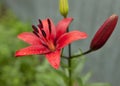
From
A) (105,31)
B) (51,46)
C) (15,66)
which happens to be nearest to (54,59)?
(51,46)

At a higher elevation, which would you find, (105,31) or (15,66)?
(105,31)

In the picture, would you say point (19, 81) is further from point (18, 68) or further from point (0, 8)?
point (0, 8)

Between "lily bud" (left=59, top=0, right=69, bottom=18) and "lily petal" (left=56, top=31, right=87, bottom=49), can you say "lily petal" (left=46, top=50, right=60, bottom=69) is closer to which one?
"lily petal" (left=56, top=31, right=87, bottom=49)

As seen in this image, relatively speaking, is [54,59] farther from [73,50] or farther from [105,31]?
[73,50]

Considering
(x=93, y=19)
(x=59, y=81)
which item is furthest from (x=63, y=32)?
(x=93, y=19)

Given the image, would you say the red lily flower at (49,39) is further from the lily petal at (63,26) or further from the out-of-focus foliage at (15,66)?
the out-of-focus foliage at (15,66)

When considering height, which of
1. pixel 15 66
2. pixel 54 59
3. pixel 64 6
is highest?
pixel 64 6

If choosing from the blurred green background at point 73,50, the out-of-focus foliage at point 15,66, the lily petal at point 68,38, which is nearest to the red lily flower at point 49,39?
the lily petal at point 68,38
